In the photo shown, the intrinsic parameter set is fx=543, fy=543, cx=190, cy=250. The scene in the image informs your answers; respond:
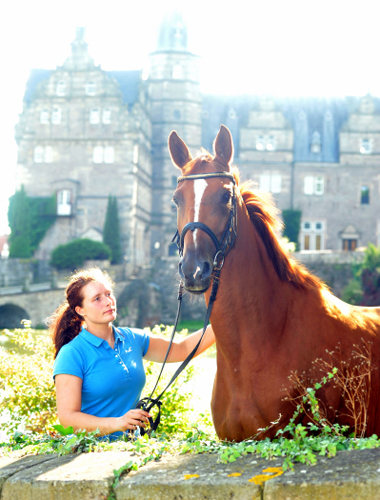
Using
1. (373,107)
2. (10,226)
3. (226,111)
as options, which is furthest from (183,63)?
(10,226)

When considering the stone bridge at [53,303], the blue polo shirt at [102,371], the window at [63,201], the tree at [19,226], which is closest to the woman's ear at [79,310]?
the blue polo shirt at [102,371]

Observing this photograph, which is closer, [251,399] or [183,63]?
[251,399]

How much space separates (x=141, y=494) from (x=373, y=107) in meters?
42.4

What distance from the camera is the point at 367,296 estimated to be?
25734mm

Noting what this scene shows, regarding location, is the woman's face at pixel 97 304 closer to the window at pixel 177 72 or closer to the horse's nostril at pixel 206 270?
the horse's nostril at pixel 206 270

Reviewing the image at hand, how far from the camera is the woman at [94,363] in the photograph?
3.01 m

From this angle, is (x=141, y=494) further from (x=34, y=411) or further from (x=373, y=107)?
(x=373, y=107)

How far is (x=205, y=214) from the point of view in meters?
2.90

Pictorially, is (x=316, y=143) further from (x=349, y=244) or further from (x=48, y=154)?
(x=48, y=154)

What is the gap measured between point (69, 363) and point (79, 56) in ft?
119

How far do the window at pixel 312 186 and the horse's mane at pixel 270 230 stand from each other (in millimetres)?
38251

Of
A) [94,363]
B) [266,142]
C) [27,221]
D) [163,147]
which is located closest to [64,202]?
[27,221]

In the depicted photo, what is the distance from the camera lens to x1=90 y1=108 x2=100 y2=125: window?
36.1m

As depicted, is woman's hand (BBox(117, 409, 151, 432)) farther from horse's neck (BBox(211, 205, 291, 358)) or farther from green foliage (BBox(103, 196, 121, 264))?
green foliage (BBox(103, 196, 121, 264))
